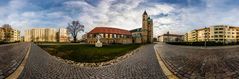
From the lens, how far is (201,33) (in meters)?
144

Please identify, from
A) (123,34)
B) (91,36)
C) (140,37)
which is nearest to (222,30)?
(140,37)

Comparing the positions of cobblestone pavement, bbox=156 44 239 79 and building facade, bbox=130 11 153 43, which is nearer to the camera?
cobblestone pavement, bbox=156 44 239 79

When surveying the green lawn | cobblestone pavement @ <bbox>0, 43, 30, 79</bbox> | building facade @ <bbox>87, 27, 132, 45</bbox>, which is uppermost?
building facade @ <bbox>87, 27, 132, 45</bbox>

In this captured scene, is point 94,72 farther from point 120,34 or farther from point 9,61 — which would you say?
point 120,34

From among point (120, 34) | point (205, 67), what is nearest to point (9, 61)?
point (205, 67)

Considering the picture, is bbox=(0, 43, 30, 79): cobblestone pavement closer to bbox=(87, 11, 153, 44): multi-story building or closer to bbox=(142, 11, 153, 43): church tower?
bbox=(87, 11, 153, 44): multi-story building

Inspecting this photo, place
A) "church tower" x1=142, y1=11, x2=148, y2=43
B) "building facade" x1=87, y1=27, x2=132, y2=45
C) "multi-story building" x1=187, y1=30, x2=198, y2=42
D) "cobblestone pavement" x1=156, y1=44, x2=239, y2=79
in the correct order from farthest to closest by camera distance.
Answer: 1. "multi-story building" x1=187, y1=30, x2=198, y2=42
2. "church tower" x1=142, y1=11, x2=148, y2=43
3. "building facade" x1=87, y1=27, x2=132, y2=45
4. "cobblestone pavement" x1=156, y1=44, x2=239, y2=79

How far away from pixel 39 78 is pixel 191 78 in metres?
5.47

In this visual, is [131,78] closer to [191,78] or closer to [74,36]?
[191,78]

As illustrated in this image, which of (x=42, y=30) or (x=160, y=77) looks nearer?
(x=160, y=77)

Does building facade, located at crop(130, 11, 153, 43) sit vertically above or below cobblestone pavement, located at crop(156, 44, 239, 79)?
above

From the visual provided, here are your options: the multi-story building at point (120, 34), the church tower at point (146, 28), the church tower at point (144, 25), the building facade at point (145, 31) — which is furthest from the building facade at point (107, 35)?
the church tower at point (146, 28)

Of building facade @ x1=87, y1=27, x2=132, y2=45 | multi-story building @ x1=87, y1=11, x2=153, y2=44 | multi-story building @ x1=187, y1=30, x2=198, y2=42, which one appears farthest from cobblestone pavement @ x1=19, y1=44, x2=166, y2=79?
multi-story building @ x1=187, y1=30, x2=198, y2=42

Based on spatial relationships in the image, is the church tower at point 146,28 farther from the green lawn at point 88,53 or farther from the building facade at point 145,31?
the green lawn at point 88,53
